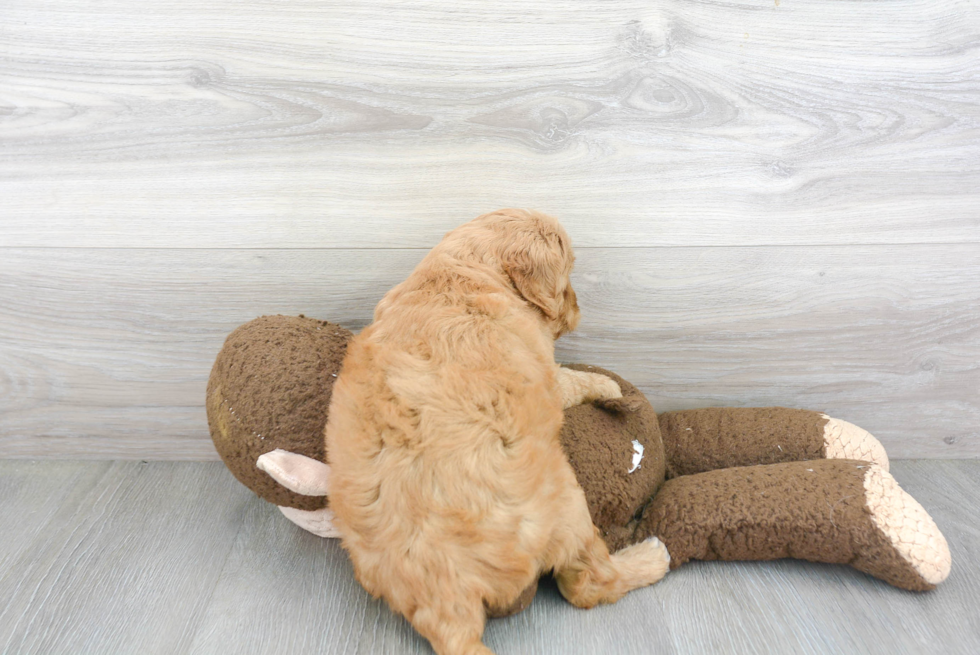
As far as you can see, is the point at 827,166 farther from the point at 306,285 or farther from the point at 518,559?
the point at 306,285

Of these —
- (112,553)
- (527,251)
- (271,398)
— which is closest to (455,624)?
(271,398)

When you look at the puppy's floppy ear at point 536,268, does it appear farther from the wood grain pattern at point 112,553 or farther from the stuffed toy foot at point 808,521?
the wood grain pattern at point 112,553

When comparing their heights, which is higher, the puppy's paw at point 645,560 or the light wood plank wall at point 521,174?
the light wood plank wall at point 521,174

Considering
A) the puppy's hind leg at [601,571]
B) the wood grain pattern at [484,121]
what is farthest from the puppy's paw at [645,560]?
the wood grain pattern at [484,121]

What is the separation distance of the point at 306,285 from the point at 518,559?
34.8 inches

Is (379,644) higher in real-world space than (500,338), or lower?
lower

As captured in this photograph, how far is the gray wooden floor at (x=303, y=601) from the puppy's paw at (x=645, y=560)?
30 millimetres

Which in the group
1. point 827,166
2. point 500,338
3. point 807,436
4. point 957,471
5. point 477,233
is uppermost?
point 827,166

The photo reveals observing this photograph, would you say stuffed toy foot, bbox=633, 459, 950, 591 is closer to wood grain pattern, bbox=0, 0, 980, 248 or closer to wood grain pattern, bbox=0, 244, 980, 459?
wood grain pattern, bbox=0, 244, 980, 459

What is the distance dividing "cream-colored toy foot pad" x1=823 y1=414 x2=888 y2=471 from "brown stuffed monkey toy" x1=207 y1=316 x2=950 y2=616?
8 cm

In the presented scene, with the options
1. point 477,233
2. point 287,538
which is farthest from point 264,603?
point 477,233

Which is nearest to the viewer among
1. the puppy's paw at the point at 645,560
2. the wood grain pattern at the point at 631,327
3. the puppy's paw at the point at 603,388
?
the puppy's paw at the point at 645,560

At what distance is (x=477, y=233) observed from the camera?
1.29 m

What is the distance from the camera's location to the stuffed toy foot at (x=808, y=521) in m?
1.21
